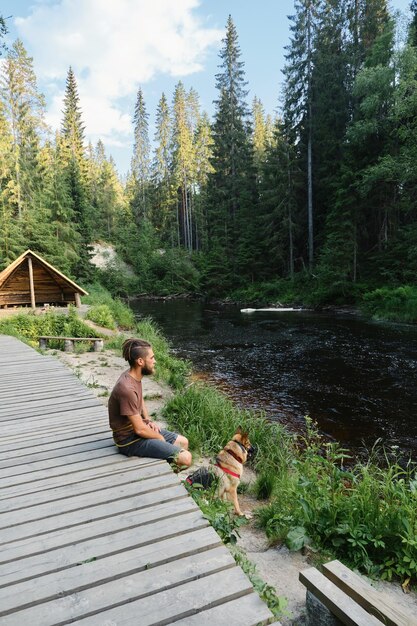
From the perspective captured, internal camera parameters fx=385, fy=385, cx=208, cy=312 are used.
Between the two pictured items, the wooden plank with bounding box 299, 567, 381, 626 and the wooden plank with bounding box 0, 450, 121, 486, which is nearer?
the wooden plank with bounding box 299, 567, 381, 626

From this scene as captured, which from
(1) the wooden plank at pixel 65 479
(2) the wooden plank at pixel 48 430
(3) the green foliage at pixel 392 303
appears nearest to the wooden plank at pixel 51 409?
(2) the wooden plank at pixel 48 430

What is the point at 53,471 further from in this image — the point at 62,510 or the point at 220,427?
the point at 220,427

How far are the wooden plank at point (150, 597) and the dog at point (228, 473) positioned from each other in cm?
160

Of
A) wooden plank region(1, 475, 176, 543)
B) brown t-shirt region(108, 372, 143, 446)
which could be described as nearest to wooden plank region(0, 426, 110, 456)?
brown t-shirt region(108, 372, 143, 446)

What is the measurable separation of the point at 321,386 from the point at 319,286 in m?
18.5

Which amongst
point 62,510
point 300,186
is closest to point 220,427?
point 62,510

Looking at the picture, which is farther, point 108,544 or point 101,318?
point 101,318

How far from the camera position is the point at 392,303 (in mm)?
21859

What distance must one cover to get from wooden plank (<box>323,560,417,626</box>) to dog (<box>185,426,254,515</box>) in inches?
63.4

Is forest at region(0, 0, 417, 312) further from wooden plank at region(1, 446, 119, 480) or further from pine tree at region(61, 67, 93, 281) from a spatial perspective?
wooden plank at region(1, 446, 119, 480)

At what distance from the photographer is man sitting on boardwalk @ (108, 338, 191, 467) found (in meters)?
4.20

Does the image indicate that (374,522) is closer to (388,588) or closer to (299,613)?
(388,588)

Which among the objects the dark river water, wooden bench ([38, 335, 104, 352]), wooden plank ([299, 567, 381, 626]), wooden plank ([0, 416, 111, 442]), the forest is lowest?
the dark river water

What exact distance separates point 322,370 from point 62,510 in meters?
10.7
